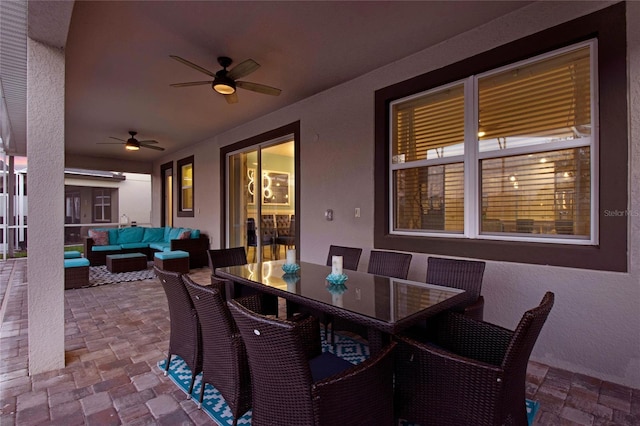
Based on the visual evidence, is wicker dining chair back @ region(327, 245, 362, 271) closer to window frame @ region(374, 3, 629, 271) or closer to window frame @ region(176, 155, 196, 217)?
window frame @ region(374, 3, 629, 271)

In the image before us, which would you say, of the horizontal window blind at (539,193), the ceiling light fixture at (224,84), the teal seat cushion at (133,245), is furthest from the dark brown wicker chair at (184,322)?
the teal seat cushion at (133,245)

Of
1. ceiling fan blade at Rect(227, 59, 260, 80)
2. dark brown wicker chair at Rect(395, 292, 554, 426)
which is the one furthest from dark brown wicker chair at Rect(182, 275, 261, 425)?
ceiling fan blade at Rect(227, 59, 260, 80)

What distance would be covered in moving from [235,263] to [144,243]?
18.9 feet

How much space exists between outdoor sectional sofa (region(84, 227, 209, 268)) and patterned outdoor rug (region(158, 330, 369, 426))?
4560 mm

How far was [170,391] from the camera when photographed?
2193 mm

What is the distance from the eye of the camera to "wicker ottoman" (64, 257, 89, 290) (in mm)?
5027

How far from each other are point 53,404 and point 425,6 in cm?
400

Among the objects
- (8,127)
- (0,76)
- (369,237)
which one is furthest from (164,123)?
(369,237)

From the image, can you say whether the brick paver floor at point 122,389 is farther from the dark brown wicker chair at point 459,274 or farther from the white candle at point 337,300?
the white candle at point 337,300

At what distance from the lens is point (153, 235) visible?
852cm

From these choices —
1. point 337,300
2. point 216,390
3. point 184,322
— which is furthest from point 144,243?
point 337,300

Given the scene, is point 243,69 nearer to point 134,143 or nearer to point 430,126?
point 430,126

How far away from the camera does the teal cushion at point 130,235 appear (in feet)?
26.2

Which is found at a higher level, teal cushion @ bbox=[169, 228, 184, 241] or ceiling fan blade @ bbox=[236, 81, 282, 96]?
ceiling fan blade @ bbox=[236, 81, 282, 96]
